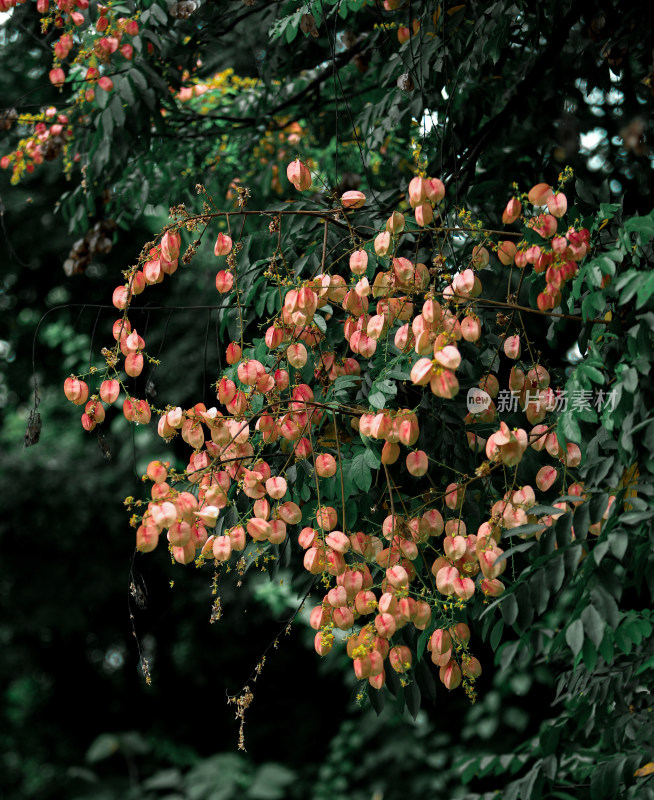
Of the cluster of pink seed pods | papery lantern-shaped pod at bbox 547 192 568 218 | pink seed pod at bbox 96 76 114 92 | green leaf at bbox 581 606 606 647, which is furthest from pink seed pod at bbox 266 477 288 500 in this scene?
pink seed pod at bbox 96 76 114 92

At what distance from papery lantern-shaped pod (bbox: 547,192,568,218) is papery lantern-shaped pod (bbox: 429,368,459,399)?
0.43 m

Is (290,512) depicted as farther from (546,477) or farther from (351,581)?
(546,477)

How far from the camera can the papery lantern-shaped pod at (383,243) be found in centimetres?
153

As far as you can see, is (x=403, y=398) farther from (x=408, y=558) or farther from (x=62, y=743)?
(x=62, y=743)

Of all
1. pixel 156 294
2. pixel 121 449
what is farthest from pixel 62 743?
pixel 156 294

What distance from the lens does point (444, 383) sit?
1257mm

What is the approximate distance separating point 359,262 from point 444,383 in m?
0.42

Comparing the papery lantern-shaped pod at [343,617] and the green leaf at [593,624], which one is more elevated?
the green leaf at [593,624]

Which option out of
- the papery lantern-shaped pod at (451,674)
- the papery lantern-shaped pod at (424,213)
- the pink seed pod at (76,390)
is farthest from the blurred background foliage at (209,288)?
the papery lantern-shaped pod at (424,213)

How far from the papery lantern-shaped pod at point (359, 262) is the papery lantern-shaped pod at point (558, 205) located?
1.12 feet

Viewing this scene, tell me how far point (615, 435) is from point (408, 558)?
16.4 inches

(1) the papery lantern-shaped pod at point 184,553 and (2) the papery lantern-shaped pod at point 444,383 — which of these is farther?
(1) the papery lantern-shaped pod at point 184,553

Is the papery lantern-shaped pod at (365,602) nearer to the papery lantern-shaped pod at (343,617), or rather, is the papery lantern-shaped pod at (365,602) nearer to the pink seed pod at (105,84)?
the papery lantern-shaped pod at (343,617)

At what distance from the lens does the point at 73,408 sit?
595 centimetres
